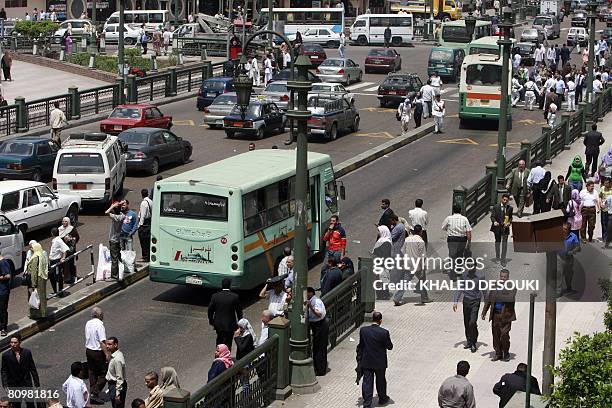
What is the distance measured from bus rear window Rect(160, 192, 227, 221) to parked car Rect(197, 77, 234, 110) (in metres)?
→ 25.0

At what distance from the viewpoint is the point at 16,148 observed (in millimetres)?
32812

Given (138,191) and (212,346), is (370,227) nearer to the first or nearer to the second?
(138,191)

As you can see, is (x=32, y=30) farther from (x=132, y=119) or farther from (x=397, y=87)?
(x=132, y=119)

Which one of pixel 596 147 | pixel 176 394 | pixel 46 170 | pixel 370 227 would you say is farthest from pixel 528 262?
pixel 46 170

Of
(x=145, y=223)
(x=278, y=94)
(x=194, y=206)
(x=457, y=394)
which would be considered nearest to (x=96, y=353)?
(x=194, y=206)

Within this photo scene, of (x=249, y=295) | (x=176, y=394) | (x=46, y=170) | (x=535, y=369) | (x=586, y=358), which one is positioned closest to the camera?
(x=586, y=358)

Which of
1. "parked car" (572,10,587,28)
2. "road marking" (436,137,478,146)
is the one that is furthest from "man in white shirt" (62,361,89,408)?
"parked car" (572,10,587,28)

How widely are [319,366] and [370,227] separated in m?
10.7

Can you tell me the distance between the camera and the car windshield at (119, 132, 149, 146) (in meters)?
35.3

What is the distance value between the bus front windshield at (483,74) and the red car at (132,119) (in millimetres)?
11815

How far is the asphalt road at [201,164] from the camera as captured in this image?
2055 cm

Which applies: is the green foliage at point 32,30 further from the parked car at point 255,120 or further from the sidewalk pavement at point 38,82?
the parked car at point 255,120

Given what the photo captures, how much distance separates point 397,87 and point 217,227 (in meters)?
29.1

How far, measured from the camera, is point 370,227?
29969 millimetres
